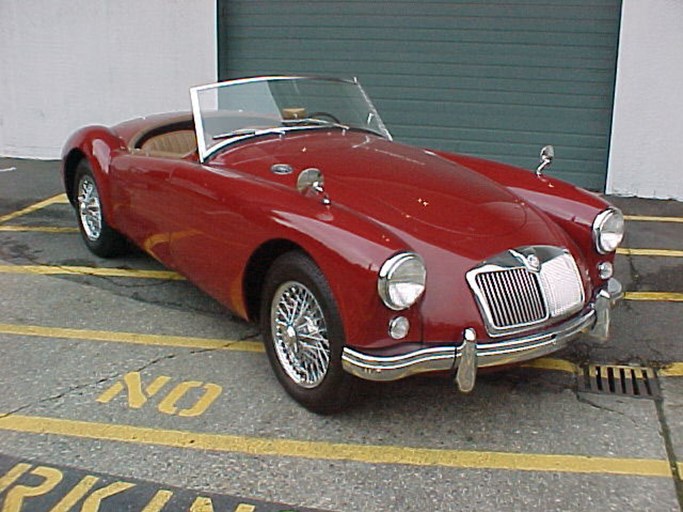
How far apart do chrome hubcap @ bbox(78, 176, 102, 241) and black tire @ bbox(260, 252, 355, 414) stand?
2.33m

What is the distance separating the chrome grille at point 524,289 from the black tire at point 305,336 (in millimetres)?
636

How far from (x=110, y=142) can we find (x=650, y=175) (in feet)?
18.0

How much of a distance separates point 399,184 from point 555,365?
128cm

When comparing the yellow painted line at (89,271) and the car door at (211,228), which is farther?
the yellow painted line at (89,271)

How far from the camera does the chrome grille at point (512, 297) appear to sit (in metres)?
3.21

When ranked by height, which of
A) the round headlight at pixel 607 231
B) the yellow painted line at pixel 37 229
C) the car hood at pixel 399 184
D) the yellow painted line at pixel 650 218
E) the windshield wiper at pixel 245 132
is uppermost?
the windshield wiper at pixel 245 132

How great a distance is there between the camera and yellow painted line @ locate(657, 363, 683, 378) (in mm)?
3932

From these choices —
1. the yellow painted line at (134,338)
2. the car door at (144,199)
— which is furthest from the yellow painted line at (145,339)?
the car door at (144,199)

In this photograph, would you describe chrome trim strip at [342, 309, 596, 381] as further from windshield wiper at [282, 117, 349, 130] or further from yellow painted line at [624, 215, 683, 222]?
yellow painted line at [624, 215, 683, 222]

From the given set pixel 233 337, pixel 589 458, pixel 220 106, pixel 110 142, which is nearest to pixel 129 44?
pixel 110 142

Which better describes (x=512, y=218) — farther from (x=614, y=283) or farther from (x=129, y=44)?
(x=129, y=44)

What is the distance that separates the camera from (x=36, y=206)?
24.1 ft

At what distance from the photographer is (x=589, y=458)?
3.18 metres

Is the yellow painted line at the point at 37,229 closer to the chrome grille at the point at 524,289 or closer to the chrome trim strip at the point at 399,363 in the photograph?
the chrome trim strip at the point at 399,363
